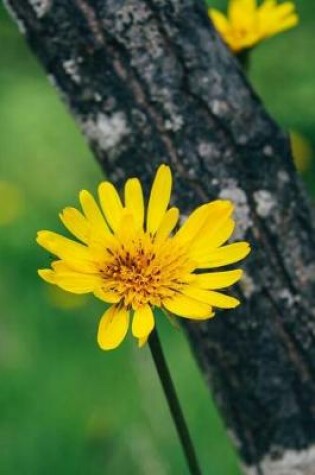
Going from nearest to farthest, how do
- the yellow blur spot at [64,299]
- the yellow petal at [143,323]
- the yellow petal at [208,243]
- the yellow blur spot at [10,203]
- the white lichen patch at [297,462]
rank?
the yellow petal at [143,323] < the yellow petal at [208,243] < the white lichen patch at [297,462] < the yellow blur spot at [64,299] < the yellow blur spot at [10,203]

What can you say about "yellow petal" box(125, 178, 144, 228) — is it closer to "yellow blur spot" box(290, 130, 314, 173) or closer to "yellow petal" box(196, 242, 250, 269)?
"yellow petal" box(196, 242, 250, 269)

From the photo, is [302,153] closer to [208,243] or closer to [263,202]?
[263,202]

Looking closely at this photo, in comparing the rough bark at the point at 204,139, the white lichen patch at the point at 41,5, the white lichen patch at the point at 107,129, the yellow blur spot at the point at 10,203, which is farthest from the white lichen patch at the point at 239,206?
the yellow blur spot at the point at 10,203

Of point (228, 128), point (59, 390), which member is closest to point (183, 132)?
point (228, 128)

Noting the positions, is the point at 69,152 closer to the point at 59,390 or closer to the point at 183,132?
the point at 59,390

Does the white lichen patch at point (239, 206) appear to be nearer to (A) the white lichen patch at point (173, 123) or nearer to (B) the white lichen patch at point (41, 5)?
(A) the white lichen patch at point (173, 123)
